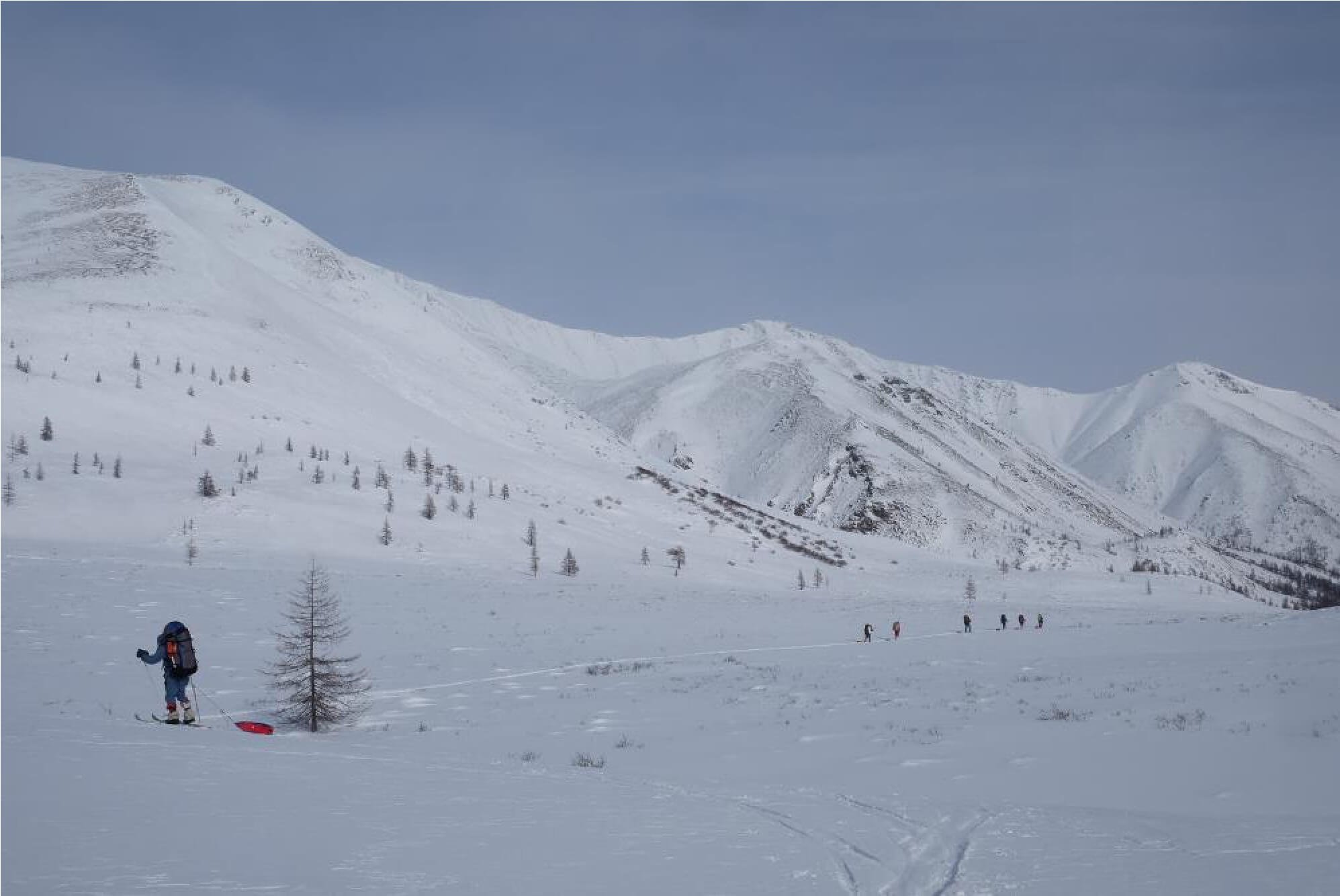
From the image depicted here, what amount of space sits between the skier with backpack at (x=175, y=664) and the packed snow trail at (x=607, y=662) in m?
8.04

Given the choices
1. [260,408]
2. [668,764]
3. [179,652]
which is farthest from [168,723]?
[260,408]

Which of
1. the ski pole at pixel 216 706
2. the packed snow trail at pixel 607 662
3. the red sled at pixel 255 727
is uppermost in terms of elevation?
the red sled at pixel 255 727

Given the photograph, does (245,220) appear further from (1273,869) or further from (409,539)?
(1273,869)

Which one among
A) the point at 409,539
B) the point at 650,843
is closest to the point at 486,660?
the point at 650,843

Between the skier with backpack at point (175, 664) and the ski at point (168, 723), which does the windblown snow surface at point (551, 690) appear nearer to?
the ski at point (168, 723)

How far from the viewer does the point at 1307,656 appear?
27766 millimetres

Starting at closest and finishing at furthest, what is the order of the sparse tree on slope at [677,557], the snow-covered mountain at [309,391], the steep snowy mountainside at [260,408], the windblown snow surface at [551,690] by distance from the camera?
the windblown snow surface at [551,690] < the steep snowy mountainside at [260,408] < the sparse tree on slope at [677,557] < the snow-covered mountain at [309,391]

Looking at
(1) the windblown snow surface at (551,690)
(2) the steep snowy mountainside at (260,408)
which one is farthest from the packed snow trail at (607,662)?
(2) the steep snowy mountainside at (260,408)

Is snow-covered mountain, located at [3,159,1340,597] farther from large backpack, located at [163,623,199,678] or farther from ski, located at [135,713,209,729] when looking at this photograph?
large backpack, located at [163,623,199,678]

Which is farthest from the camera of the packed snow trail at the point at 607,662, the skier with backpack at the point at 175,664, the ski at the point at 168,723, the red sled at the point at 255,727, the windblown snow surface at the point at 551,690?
the packed snow trail at the point at 607,662

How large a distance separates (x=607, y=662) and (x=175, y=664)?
732 inches

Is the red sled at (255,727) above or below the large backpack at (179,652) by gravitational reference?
below

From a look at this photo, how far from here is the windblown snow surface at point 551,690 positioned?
910cm

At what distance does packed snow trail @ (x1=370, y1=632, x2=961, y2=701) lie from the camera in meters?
27.2
